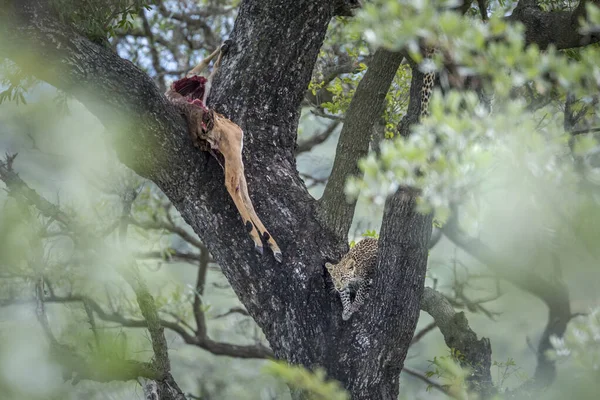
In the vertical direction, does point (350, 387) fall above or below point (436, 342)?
below

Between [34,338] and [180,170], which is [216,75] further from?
[34,338]

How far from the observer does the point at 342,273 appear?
282 cm

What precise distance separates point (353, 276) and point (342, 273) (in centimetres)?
5

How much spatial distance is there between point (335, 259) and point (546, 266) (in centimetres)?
491

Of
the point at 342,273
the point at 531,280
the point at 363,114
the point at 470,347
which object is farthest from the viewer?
the point at 531,280

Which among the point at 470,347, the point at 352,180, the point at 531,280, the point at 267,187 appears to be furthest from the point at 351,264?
the point at 531,280

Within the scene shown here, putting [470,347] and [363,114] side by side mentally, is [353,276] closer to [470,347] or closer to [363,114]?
[363,114]

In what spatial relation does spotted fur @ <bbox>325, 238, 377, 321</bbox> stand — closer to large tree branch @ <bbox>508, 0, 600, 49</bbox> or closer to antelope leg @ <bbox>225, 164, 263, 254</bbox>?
antelope leg @ <bbox>225, 164, 263, 254</bbox>

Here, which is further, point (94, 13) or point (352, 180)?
point (94, 13)

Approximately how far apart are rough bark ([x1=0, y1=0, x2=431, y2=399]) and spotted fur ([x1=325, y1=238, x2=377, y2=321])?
0.05 metres

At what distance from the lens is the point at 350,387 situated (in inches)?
106

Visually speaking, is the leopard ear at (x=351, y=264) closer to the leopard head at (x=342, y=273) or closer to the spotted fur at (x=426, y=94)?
the leopard head at (x=342, y=273)

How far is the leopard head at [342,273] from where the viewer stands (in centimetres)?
276

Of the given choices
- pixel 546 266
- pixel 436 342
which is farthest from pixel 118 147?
pixel 436 342
